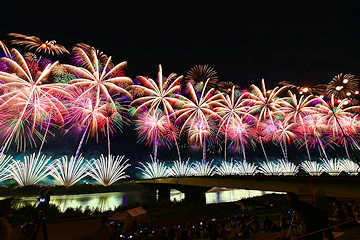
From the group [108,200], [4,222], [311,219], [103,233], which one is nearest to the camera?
[4,222]

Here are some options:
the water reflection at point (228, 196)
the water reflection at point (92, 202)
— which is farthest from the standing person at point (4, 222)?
the water reflection at point (228, 196)

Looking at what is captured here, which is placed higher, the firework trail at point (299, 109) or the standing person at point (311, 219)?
the firework trail at point (299, 109)

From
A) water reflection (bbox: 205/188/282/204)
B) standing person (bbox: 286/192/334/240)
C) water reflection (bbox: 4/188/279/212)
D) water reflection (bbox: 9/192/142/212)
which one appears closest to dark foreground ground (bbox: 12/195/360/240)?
water reflection (bbox: 9/192/142/212)

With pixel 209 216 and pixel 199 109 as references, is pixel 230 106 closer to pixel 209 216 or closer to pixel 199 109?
pixel 199 109

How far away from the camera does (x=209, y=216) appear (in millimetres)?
36656

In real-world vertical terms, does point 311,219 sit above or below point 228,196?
above

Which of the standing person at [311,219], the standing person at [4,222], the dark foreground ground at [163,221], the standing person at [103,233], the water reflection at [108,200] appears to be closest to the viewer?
the standing person at [4,222]

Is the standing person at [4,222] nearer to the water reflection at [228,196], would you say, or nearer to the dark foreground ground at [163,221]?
the dark foreground ground at [163,221]

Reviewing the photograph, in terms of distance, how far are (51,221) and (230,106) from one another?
4196 cm

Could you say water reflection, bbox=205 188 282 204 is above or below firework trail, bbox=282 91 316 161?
below

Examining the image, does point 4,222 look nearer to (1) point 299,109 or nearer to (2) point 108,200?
(1) point 299,109

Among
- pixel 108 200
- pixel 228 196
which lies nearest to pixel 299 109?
pixel 228 196

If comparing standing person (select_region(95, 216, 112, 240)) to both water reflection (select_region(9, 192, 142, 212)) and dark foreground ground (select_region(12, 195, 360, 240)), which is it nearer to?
dark foreground ground (select_region(12, 195, 360, 240))

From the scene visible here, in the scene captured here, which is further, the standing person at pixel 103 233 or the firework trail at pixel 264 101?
the firework trail at pixel 264 101
